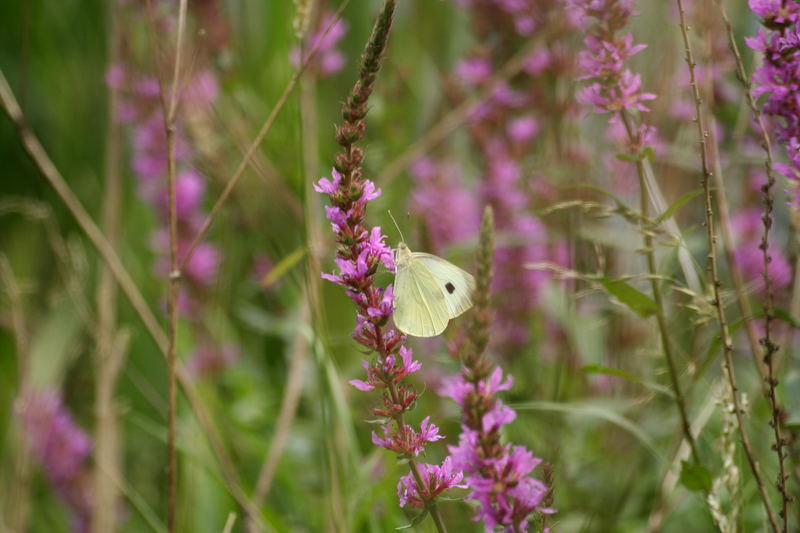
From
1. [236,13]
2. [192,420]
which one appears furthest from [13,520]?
[236,13]

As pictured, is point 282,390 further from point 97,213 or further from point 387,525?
point 97,213

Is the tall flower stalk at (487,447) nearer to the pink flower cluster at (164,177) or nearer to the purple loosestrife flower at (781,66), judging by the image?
the purple loosestrife flower at (781,66)

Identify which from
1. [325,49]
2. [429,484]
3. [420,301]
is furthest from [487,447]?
[325,49]

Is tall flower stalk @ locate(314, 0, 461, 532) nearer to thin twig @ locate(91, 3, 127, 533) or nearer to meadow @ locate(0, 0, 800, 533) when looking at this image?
meadow @ locate(0, 0, 800, 533)

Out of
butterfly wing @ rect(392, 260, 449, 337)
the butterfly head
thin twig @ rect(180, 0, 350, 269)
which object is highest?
thin twig @ rect(180, 0, 350, 269)

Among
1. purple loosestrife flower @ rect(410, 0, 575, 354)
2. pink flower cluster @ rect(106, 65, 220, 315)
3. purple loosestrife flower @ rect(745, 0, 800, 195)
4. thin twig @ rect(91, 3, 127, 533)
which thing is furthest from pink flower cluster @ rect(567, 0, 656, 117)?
pink flower cluster @ rect(106, 65, 220, 315)

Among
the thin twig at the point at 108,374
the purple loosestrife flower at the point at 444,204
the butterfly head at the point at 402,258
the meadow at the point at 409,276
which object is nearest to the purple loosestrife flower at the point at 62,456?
the meadow at the point at 409,276

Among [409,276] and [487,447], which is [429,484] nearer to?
[487,447]

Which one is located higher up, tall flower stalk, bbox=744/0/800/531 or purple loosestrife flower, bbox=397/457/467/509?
tall flower stalk, bbox=744/0/800/531
